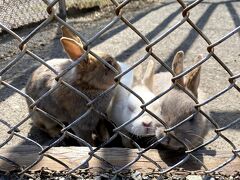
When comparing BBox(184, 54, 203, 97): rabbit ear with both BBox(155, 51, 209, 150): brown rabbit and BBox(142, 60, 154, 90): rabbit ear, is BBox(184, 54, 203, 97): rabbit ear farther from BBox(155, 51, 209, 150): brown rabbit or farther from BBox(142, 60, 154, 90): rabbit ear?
BBox(142, 60, 154, 90): rabbit ear

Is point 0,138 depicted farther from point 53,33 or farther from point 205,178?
point 53,33

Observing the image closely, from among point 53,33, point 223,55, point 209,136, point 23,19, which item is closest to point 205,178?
point 209,136

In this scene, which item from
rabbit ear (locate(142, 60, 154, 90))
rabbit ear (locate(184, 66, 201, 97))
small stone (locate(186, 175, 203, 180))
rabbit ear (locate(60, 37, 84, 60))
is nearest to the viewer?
small stone (locate(186, 175, 203, 180))

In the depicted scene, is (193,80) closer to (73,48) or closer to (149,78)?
(149,78)

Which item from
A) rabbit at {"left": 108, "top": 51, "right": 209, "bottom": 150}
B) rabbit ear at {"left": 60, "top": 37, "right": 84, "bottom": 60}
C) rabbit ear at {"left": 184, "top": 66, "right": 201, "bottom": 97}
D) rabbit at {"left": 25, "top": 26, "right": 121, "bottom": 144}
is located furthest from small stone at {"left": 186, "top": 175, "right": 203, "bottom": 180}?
rabbit ear at {"left": 60, "top": 37, "right": 84, "bottom": 60}

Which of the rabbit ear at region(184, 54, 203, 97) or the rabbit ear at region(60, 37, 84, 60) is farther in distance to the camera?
the rabbit ear at region(184, 54, 203, 97)

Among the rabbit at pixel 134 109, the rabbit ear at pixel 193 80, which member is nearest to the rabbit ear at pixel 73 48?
the rabbit at pixel 134 109

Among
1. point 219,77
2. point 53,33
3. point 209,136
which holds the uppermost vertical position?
point 53,33

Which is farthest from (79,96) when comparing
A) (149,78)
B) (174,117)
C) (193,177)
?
(193,177)

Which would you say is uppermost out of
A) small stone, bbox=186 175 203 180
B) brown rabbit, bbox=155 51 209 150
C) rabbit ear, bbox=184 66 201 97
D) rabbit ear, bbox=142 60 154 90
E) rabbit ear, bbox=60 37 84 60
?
rabbit ear, bbox=142 60 154 90

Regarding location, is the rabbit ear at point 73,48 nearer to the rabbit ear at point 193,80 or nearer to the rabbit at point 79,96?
the rabbit at point 79,96

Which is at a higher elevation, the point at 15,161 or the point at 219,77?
the point at 219,77

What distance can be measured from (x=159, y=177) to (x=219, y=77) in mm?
1693

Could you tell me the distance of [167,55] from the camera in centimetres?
436
